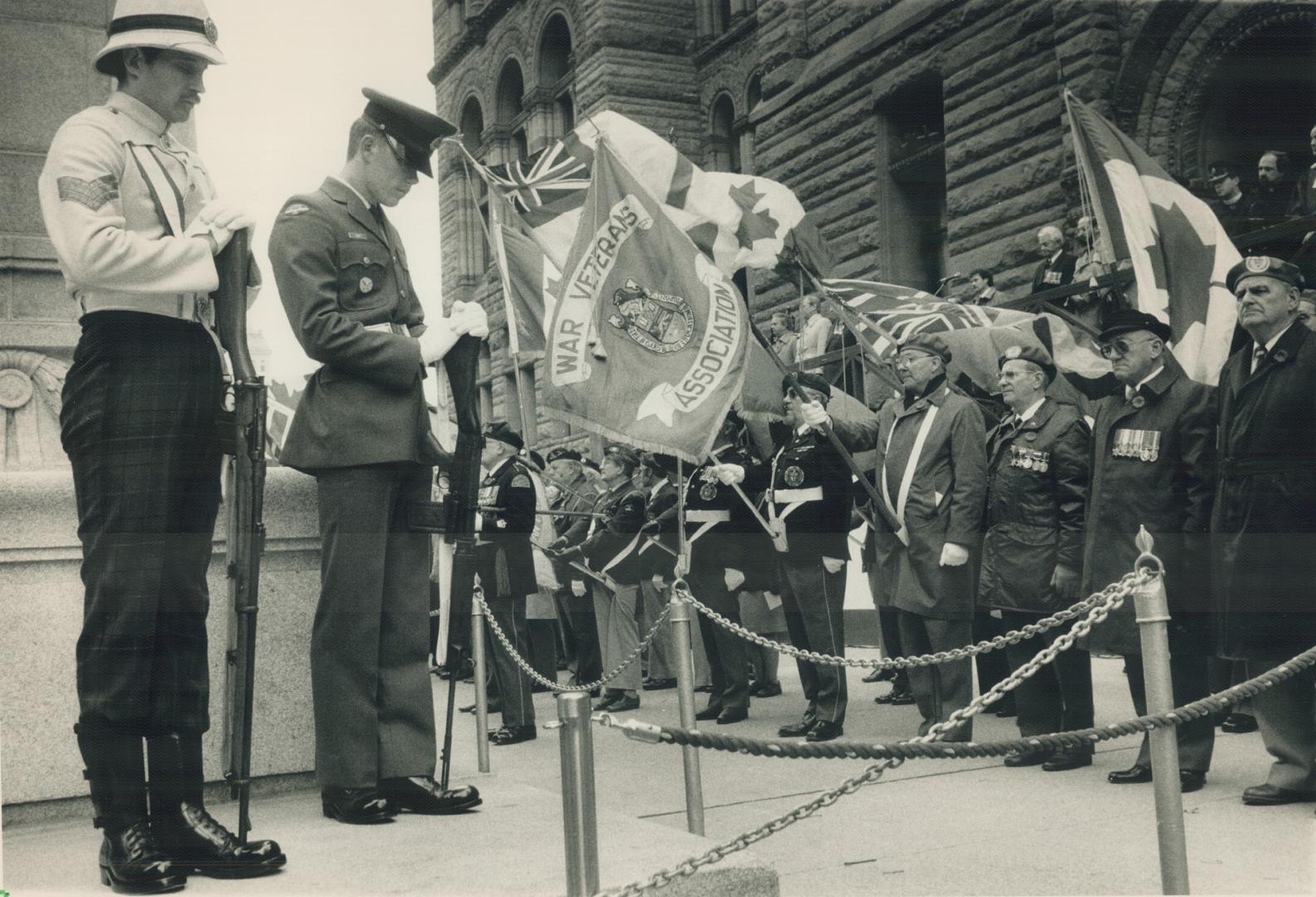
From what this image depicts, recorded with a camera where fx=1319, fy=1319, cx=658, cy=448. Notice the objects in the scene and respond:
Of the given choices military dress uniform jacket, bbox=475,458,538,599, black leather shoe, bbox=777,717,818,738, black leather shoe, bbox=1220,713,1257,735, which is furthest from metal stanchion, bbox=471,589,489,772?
black leather shoe, bbox=1220,713,1257,735

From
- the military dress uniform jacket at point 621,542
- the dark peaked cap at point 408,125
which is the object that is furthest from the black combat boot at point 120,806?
the military dress uniform jacket at point 621,542

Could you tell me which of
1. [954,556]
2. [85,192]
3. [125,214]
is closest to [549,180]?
[954,556]

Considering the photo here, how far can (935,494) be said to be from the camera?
24.2 ft

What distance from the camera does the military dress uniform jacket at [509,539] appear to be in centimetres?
853

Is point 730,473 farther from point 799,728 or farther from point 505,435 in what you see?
point 505,435

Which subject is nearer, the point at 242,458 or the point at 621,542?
the point at 242,458

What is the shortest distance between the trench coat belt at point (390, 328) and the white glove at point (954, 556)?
3.61 m

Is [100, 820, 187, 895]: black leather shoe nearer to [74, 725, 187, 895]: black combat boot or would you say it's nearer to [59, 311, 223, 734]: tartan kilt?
[74, 725, 187, 895]: black combat boot

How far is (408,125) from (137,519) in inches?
62.3

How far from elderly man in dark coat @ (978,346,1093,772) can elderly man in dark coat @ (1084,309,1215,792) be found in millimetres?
353

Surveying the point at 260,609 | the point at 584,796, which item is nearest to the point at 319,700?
the point at 260,609

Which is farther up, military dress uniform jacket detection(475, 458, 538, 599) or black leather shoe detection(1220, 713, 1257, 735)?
military dress uniform jacket detection(475, 458, 538, 599)

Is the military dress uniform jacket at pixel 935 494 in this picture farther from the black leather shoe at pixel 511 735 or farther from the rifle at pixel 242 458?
the rifle at pixel 242 458

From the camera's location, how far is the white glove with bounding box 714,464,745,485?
8508mm
